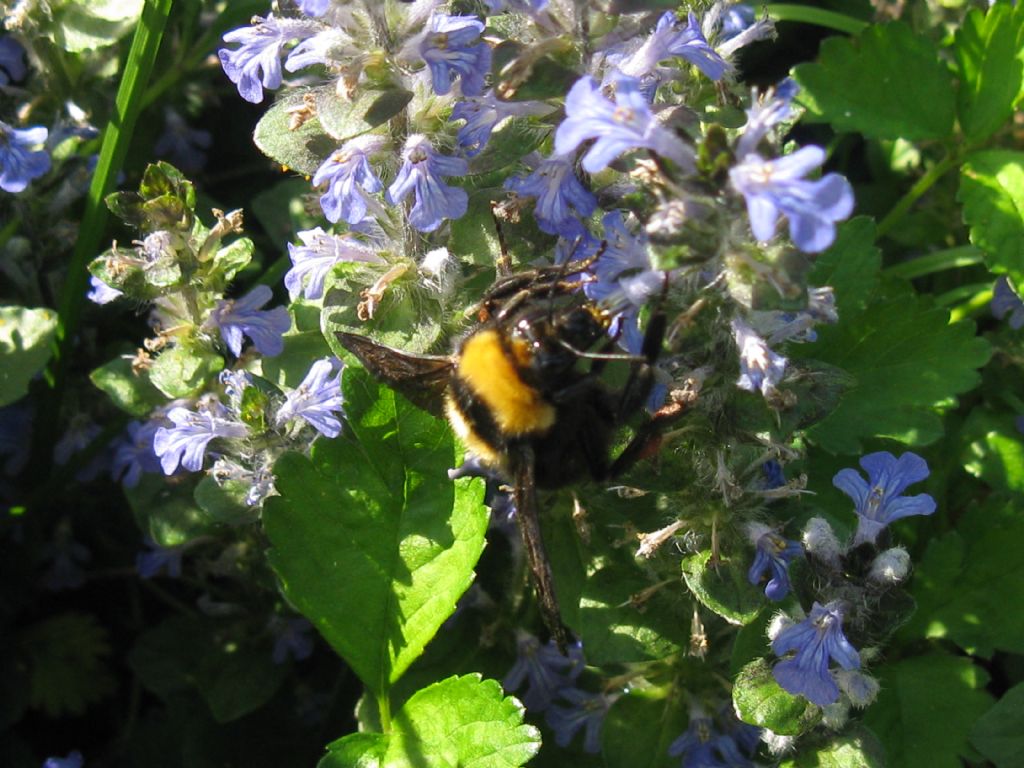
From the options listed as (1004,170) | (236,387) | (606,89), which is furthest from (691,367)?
(1004,170)

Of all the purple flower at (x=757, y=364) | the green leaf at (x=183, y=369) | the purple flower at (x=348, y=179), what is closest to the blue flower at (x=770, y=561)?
the purple flower at (x=757, y=364)

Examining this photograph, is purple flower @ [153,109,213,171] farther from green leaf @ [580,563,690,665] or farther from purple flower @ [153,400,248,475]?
green leaf @ [580,563,690,665]

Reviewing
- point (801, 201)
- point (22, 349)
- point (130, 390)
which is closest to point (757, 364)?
point (801, 201)

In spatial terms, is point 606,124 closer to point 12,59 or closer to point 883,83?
point 883,83

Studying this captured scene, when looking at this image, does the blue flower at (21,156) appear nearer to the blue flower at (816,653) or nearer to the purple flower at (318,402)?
the purple flower at (318,402)

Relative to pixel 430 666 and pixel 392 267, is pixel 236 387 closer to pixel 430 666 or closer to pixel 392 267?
pixel 392 267

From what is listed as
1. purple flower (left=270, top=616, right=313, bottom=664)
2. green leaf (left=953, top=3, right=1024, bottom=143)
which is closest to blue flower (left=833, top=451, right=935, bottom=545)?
green leaf (left=953, top=3, right=1024, bottom=143)
